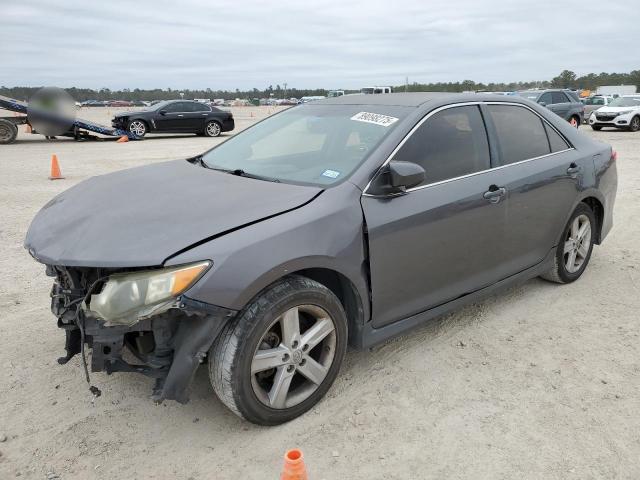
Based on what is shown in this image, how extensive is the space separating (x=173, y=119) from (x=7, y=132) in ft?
17.6

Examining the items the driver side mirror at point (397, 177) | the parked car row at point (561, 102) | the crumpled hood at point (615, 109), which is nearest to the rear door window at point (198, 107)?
the parked car row at point (561, 102)

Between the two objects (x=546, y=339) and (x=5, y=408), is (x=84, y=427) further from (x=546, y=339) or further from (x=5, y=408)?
(x=546, y=339)

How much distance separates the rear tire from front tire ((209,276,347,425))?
18392 millimetres

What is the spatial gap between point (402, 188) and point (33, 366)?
2566 mm

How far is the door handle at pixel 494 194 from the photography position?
3.67 metres

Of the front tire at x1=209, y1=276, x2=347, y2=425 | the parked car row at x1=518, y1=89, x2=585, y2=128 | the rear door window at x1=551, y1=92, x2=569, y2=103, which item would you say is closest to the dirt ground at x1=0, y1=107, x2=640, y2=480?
the front tire at x1=209, y1=276, x2=347, y2=425

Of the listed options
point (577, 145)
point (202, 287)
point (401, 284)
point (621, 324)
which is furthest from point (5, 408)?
point (577, 145)

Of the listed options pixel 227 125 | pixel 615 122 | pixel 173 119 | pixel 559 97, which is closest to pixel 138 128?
pixel 173 119

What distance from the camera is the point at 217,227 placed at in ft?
8.68

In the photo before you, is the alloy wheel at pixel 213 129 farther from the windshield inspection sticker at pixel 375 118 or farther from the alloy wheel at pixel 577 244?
the windshield inspection sticker at pixel 375 118

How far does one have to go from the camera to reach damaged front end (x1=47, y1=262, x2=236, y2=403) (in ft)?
7.97

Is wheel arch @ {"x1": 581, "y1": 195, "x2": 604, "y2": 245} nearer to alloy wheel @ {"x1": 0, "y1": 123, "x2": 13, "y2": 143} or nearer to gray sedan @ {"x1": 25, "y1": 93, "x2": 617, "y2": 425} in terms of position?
gray sedan @ {"x1": 25, "y1": 93, "x2": 617, "y2": 425}

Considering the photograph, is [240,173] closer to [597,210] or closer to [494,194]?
[494,194]

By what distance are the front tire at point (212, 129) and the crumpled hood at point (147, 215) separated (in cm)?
1756
